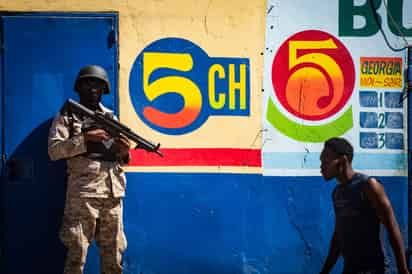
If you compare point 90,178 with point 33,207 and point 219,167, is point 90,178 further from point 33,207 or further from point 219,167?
point 219,167

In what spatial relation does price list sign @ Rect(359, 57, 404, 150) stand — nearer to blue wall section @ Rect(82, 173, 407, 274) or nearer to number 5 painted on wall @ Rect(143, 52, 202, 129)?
blue wall section @ Rect(82, 173, 407, 274)

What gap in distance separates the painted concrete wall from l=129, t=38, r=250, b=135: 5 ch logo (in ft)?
0.04

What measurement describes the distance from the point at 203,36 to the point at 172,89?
56 cm

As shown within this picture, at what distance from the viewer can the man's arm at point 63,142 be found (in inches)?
203

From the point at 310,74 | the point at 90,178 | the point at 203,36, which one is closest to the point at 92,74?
the point at 90,178

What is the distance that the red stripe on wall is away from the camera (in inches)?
236

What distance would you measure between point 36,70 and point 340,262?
10.8 ft

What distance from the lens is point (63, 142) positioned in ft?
17.0

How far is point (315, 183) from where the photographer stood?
243 inches

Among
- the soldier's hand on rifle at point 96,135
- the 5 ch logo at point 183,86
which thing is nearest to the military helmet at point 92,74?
the soldier's hand on rifle at point 96,135

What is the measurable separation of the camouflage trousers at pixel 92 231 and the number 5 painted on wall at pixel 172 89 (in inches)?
39.3

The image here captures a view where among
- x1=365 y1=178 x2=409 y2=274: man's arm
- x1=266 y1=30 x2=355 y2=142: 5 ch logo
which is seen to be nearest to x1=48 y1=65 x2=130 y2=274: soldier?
x1=266 y1=30 x2=355 y2=142: 5 ch logo

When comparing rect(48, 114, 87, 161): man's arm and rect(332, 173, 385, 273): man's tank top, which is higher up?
rect(48, 114, 87, 161): man's arm

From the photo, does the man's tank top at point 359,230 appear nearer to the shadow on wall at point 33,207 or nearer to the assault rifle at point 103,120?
the assault rifle at point 103,120
